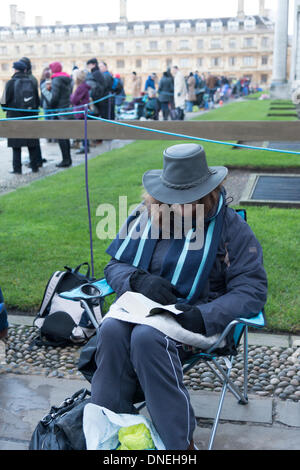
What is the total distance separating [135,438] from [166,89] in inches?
620

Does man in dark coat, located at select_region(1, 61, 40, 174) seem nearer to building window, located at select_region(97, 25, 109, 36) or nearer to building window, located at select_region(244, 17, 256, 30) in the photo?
building window, located at select_region(244, 17, 256, 30)

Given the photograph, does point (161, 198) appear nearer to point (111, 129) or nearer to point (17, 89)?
point (111, 129)

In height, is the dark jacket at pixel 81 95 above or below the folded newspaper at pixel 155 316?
above

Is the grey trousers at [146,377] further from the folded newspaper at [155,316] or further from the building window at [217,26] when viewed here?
the building window at [217,26]

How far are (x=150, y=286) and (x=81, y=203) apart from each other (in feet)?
15.9

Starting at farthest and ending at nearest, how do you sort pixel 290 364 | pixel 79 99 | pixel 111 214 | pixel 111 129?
pixel 79 99
pixel 111 214
pixel 111 129
pixel 290 364

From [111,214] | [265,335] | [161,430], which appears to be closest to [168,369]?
[161,430]

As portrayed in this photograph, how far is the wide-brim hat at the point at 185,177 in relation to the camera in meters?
2.68

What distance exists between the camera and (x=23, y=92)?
31.0 ft

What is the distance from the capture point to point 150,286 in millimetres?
2668

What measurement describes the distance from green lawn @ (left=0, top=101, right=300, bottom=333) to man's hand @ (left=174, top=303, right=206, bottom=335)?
4.67 ft

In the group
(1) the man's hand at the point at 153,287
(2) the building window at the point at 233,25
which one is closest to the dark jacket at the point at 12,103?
(1) the man's hand at the point at 153,287

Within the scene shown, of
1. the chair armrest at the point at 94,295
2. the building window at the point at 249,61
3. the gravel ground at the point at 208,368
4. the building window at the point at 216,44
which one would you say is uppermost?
the building window at the point at 216,44

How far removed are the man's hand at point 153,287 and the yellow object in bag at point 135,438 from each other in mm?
584
